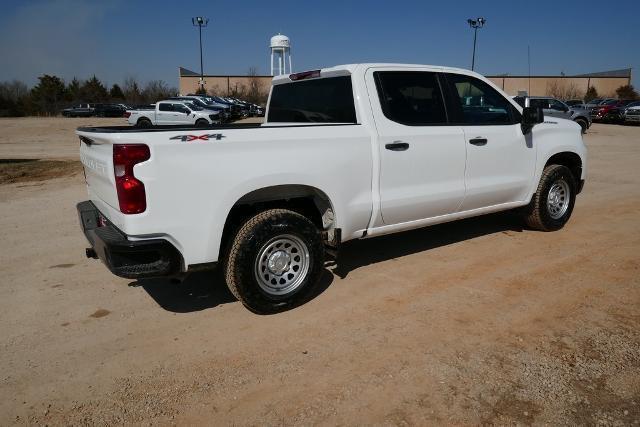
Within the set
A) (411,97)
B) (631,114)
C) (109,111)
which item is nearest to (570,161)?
(411,97)

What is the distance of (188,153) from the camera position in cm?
328

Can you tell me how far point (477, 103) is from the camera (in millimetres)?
5152

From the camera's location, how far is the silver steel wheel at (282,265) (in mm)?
3824

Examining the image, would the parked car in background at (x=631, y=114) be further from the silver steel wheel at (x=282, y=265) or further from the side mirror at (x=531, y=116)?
the silver steel wheel at (x=282, y=265)

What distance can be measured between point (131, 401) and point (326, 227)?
2085mm

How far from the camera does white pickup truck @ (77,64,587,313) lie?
3.29 meters

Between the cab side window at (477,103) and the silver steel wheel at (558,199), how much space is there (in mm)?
1215

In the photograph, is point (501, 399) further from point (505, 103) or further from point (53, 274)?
point (53, 274)

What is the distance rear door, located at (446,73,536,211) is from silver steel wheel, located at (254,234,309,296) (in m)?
2.00

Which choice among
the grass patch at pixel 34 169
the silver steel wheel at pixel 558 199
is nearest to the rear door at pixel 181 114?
the grass patch at pixel 34 169

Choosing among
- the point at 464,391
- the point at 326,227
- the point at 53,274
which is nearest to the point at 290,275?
the point at 326,227

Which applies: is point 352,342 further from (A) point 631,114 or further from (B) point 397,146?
(A) point 631,114

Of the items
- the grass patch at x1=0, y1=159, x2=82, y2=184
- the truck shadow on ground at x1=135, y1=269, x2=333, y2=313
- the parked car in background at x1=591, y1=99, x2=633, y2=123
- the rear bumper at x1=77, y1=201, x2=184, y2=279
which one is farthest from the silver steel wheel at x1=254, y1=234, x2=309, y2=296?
the parked car in background at x1=591, y1=99, x2=633, y2=123

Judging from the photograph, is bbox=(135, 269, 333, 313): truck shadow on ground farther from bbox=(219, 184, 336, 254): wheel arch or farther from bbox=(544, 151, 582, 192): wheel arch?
bbox=(544, 151, 582, 192): wheel arch
